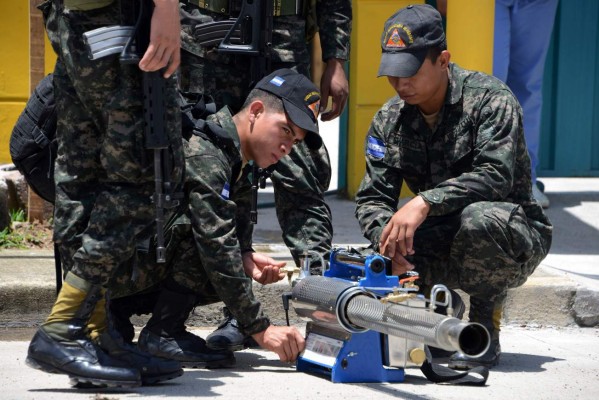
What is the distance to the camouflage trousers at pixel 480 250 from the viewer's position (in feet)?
13.2

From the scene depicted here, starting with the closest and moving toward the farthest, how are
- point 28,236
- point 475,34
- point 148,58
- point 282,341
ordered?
point 148,58, point 282,341, point 28,236, point 475,34

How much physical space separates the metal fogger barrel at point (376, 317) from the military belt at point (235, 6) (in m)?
1.06

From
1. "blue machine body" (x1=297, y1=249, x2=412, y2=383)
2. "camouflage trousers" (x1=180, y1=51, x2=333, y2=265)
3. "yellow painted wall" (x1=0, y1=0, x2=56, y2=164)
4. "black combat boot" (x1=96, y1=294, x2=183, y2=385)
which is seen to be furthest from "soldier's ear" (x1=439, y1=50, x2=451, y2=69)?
"yellow painted wall" (x1=0, y1=0, x2=56, y2=164)

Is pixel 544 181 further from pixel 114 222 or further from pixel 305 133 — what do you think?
pixel 114 222

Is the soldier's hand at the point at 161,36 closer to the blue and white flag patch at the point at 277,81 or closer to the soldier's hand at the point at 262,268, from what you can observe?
the blue and white flag patch at the point at 277,81

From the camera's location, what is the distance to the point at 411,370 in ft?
13.1

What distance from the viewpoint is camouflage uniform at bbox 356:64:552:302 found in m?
4.04

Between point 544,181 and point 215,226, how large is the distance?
399 cm

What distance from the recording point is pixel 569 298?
4.84 meters

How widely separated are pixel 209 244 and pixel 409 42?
1.08 m

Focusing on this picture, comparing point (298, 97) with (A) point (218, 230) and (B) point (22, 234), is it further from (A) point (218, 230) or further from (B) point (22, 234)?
(B) point (22, 234)

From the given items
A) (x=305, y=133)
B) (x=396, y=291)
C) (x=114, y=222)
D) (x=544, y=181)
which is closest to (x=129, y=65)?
(x=114, y=222)

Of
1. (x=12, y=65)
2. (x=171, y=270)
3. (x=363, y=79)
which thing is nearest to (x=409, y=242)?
(x=171, y=270)

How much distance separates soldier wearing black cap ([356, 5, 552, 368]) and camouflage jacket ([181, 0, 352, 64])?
26 cm
